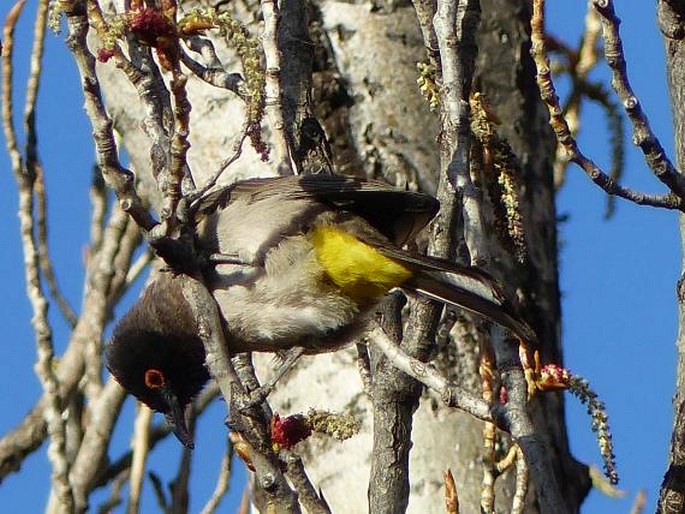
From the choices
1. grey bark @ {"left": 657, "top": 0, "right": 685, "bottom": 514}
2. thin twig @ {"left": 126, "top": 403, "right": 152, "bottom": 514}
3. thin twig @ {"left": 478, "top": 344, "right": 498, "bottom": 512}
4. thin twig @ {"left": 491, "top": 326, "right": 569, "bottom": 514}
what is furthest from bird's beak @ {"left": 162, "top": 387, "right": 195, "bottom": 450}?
grey bark @ {"left": 657, "top": 0, "right": 685, "bottom": 514}

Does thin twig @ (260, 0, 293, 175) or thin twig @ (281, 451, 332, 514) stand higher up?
thin twig @ (260, 0, 293, 175)

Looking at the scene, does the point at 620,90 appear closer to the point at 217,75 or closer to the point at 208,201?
the point at 217,75

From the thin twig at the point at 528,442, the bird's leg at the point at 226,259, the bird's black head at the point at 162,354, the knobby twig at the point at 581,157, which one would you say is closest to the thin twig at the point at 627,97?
the knobby twig at the point at 581,157

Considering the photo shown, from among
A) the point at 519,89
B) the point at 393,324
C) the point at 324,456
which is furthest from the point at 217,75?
the point at 519,89

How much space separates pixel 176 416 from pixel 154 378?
0.18 metres

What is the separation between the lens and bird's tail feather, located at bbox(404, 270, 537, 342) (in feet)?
10.6

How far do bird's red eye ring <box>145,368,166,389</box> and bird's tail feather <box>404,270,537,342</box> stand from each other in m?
0.96

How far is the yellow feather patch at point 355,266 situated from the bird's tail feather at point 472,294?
0.07m

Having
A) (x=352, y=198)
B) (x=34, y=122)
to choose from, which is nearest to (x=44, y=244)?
(x=34, y=122)

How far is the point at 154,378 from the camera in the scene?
4.17 metres

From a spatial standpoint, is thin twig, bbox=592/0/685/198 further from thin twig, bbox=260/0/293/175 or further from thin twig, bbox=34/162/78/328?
thin twig, bbox=34/162/78/328

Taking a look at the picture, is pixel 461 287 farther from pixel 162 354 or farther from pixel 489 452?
pixel 162 354

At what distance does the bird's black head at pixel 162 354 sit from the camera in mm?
3986

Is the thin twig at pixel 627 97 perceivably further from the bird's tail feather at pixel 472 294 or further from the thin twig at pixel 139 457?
the thin twig at pixel 139 457
